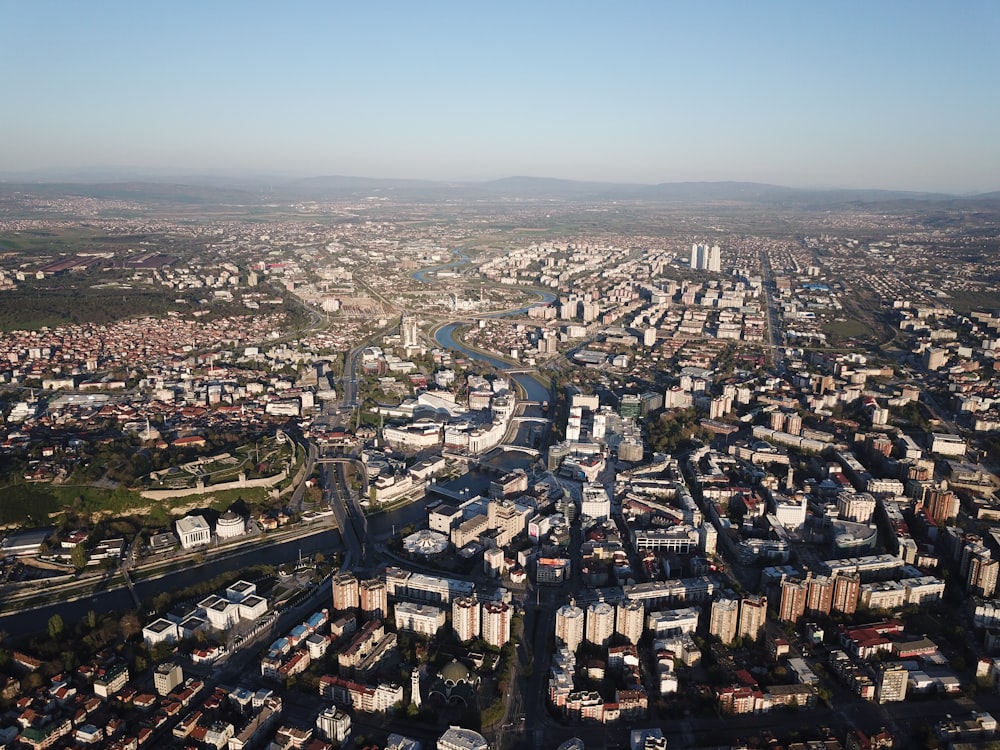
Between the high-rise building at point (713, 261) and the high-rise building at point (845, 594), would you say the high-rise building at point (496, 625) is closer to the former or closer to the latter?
the high-rise building at point (845, 594)

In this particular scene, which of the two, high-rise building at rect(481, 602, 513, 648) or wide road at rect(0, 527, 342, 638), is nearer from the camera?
high-rise building at rect(481, 602, 513, 648)

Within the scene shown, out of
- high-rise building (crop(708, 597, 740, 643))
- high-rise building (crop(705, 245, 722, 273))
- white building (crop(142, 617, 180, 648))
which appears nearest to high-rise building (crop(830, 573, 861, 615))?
high-rise building (crop(708, 597, 740, 643))

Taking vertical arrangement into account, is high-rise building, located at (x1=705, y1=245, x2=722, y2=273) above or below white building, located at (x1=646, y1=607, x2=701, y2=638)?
above

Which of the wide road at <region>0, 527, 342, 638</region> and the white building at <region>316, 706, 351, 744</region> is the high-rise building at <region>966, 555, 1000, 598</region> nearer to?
the white building at <region>316, 706, 351, 744</region>

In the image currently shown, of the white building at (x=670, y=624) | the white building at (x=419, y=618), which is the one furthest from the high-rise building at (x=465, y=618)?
the white building at (x=670, y=624)

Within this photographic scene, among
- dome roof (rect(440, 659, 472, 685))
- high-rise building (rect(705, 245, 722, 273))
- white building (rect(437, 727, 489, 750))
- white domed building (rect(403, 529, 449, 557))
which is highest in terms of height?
high-rise building (rect(705, 245, 722, 273))

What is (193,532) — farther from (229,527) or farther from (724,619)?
(724,619)
